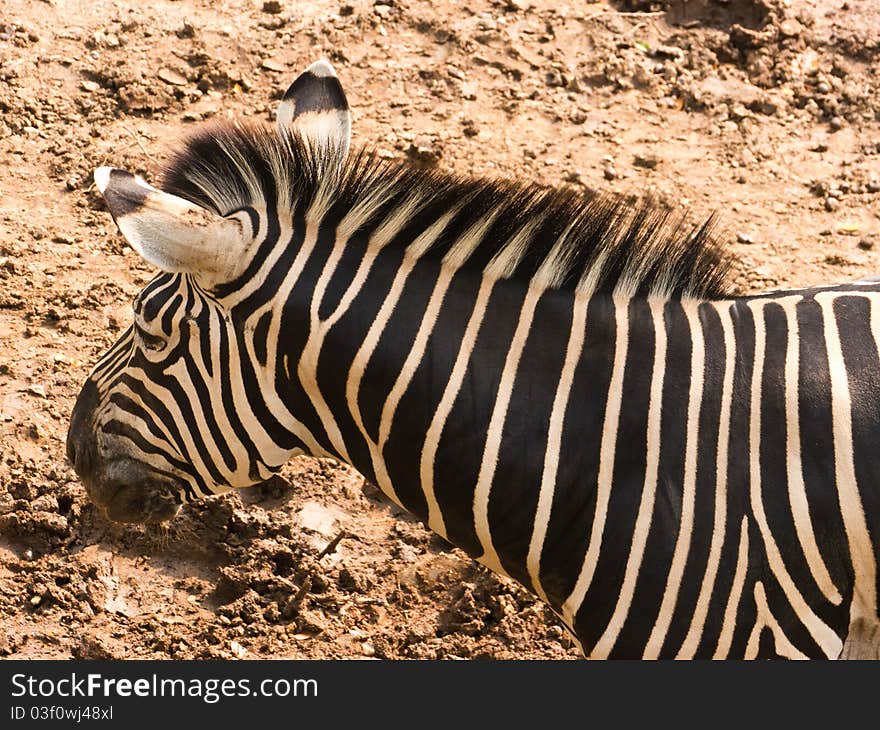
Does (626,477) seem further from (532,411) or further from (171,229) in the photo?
(171,229)

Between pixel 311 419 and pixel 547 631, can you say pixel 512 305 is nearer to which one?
A: pixel 311 419

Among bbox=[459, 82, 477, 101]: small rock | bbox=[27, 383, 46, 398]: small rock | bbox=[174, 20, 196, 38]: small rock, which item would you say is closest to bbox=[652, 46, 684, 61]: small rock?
bbox=[459, 82, 477, 101]: small rock

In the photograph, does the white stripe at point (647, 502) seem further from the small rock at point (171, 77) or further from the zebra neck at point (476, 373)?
the small rock at point (171, 77)

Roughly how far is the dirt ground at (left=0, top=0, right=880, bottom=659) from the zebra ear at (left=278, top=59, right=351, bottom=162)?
259 cm

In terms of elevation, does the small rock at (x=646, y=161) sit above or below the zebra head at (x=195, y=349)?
above

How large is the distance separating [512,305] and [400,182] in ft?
2.10

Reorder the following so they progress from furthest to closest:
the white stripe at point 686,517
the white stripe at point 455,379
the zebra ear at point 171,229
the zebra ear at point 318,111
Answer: the zebra ear at point 318,111, the white stripe at point 455,379, the white stripe at point 686,517, the zebra ear at point 171,229

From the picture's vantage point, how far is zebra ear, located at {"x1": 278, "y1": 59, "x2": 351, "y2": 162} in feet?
15.3

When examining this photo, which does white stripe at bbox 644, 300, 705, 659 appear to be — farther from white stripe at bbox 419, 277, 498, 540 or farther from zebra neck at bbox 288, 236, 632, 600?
white stripe at bbox 419, 277, 498, 540

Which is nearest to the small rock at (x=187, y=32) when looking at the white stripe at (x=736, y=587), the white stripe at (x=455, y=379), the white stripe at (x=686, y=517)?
the white stripe at (x=455, y=379)

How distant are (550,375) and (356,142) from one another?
5273 millimetres

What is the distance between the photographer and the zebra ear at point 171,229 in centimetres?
407

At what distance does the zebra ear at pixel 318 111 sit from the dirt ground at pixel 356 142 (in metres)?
2.59

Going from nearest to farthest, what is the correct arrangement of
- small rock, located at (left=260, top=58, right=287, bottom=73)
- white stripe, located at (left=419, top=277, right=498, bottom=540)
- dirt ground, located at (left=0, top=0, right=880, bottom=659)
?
white stripe, located at (left=419, top=277, right=498, bottom=540) → dirt ground, located at (left=0, top=0, right=880, bottom=659) → small rock, located at (left=260, top=58, right=287, bottom=73)
